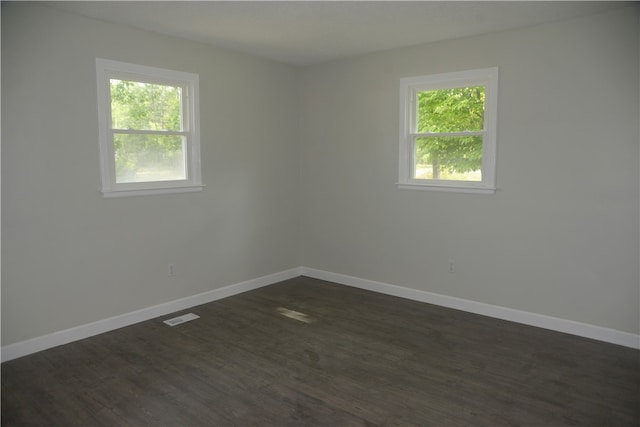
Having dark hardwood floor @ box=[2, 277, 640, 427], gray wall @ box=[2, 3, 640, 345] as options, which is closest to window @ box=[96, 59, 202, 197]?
gray wall @ box=[2, 3, 640, 345]

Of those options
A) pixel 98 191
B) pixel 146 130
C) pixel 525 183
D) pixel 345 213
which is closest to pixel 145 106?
pixel 146 130

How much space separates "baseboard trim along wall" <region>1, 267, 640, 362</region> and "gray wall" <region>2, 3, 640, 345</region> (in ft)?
0.22

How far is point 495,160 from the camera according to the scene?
4172 millimetres

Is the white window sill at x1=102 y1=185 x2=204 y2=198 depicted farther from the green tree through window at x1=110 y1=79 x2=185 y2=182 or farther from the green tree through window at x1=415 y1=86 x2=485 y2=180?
the green tree through window at x1=415 y1=86 x2=485 y2=180

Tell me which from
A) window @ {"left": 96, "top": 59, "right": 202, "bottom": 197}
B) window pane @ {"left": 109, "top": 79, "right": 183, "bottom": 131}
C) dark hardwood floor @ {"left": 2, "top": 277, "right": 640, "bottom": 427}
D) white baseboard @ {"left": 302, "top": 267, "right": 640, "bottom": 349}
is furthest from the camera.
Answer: window pane @ {"left": 109, "top": 79, "right": 183, "bottom": 131}

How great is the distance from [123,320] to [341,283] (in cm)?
243

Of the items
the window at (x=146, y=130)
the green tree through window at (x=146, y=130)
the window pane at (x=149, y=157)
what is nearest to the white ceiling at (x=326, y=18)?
the window at (x=146, y=130)

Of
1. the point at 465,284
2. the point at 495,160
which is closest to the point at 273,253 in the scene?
the point at 465,284

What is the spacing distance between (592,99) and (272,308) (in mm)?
3346

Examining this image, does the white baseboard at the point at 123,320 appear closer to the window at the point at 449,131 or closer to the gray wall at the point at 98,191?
the gray wall at the point at 98,191

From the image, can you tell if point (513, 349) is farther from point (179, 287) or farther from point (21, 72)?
point (21, 72)

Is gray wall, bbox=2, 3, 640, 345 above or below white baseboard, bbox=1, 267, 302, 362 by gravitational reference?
above

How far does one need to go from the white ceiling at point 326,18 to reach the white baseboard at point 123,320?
8.16 ft

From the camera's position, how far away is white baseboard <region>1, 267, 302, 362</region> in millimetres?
3431
